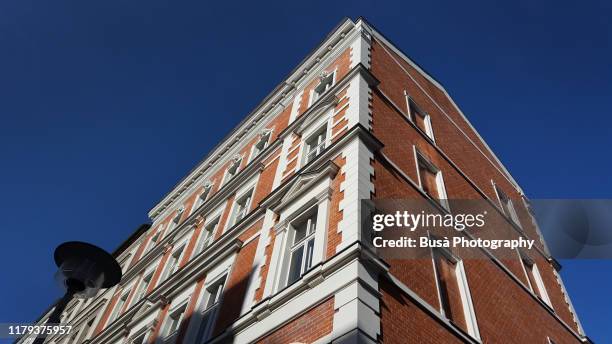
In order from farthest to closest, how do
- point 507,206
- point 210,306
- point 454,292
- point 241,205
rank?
point 507,206, point 241,205, point 210,306, point 454,292

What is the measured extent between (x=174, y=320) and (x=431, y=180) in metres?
9.43

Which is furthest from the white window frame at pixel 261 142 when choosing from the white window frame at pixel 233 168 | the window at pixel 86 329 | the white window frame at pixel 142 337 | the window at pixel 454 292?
the window at pixel 86 329

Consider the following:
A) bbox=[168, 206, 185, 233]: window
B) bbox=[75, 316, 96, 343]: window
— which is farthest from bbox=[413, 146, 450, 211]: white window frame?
bbox=[75, 316, 96, 343]: window

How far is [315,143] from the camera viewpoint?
50.1 ft

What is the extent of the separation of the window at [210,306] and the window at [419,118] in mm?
8881

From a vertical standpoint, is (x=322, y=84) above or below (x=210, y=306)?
above

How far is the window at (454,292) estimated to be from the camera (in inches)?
407

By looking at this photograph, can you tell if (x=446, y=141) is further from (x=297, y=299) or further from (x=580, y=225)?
(x=297, y=299)

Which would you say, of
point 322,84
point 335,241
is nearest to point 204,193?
point 322,84

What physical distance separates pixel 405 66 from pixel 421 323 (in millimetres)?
14333

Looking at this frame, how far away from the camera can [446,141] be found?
18266 mm

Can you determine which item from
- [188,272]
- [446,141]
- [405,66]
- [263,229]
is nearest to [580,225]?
[263,229]

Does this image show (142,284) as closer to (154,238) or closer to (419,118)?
(154,238)

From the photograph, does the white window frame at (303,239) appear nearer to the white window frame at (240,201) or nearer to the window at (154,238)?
the white window frame at (240,201)
